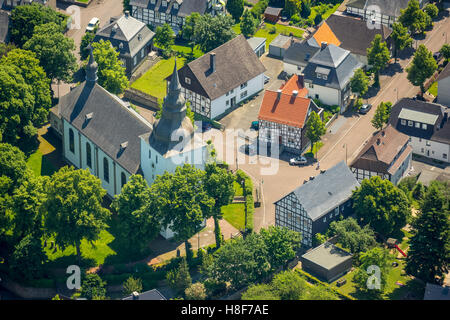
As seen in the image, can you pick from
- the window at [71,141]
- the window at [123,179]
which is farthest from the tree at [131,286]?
the window at [71,141]

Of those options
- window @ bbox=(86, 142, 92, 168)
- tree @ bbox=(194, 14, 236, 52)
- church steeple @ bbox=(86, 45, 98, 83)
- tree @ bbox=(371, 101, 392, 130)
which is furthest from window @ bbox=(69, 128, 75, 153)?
tree @ bbox=(371, 101, 392, 130)

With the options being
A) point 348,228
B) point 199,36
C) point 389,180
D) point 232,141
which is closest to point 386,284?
point 348,228

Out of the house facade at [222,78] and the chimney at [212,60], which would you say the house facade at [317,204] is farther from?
the chimney at [212,60]

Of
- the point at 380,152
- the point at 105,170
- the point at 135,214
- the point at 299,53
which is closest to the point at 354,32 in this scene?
the point at 299,53

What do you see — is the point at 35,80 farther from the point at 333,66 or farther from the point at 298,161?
the point at 333,66

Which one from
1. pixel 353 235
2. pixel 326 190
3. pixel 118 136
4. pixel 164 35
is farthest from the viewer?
pixel 164 35

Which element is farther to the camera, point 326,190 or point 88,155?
point 88,155

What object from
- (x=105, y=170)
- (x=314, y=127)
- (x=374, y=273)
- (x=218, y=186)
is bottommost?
(x=105, y=170)

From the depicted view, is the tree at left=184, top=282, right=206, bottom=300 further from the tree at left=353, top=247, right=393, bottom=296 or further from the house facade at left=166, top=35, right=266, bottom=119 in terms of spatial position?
the house facade at left=166, top=35, right=266, bottom=119
